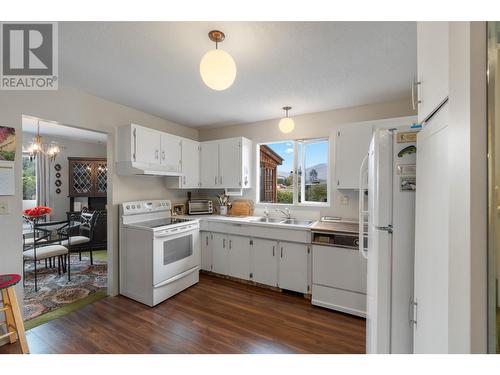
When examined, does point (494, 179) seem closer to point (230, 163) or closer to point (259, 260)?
point (259, 260)

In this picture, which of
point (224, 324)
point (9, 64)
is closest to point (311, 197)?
point (224, 324)

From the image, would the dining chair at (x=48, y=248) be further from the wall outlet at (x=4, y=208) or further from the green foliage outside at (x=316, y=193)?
the green foliage outside at (x=316, y=193)

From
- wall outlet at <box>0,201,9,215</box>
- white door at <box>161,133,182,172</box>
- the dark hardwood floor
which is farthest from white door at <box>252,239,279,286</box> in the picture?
wall outlet at <box>0,201,9,215</box>

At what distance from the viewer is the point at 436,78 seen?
67 cm

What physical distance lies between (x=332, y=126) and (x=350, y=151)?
1.97 feet

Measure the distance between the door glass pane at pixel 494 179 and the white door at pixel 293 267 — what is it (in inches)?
85.7

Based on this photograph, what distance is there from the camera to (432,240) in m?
0.68

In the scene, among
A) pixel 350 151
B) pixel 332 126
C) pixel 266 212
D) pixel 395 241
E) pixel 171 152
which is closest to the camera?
pixel 395 241

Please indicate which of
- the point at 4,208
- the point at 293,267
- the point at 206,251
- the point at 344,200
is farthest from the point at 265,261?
the point at 4,208

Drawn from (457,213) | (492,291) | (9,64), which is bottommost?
(492,291)

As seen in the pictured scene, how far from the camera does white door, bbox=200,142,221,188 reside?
11.6 ft

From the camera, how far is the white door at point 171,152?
9.77 feet

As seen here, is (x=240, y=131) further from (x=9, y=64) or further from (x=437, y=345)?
(x=437, y=345)
